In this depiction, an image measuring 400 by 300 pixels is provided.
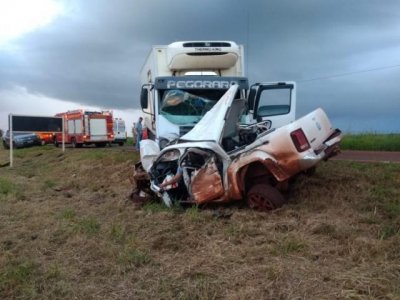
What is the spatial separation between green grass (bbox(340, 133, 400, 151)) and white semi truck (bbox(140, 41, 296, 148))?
1022cm

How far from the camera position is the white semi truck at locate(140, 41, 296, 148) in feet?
31.9

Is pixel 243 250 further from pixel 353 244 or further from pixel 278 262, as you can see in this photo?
pixel 353 244

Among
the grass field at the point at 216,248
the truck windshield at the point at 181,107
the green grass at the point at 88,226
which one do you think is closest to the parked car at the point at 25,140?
the truck windshield at the point at 181,107

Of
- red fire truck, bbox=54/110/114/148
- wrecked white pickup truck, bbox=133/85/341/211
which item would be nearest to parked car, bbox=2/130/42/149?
red fire truck, bbox=54/110/114/148

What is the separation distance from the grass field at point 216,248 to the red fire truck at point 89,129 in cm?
2776

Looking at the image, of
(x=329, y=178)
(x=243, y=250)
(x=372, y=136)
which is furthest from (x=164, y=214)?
(x=372, y=136)

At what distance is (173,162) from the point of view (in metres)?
7.82

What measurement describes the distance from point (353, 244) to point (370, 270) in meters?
0.77

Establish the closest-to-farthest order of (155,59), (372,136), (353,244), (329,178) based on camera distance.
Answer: (353,244) < (329,178) < (155,59) < (372,136)

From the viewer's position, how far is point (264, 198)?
23.1 feet

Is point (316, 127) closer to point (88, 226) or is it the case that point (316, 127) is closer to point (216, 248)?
point (216, 248)

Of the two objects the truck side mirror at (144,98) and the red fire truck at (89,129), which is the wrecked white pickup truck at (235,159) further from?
the red fire truck at (89,129)

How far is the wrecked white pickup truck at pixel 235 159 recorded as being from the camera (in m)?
6.91

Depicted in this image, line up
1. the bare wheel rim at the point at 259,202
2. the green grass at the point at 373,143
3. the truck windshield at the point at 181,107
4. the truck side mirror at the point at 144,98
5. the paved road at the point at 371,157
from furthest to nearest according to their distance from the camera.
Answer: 1. the green grass at the point at 373,143
2. the paved road at the point at 371,157
3. the truck side mirror at the point at 144,98
4. the truck windshield at the point at 181,107
5. the bare wheel rim at the point at 259,202
